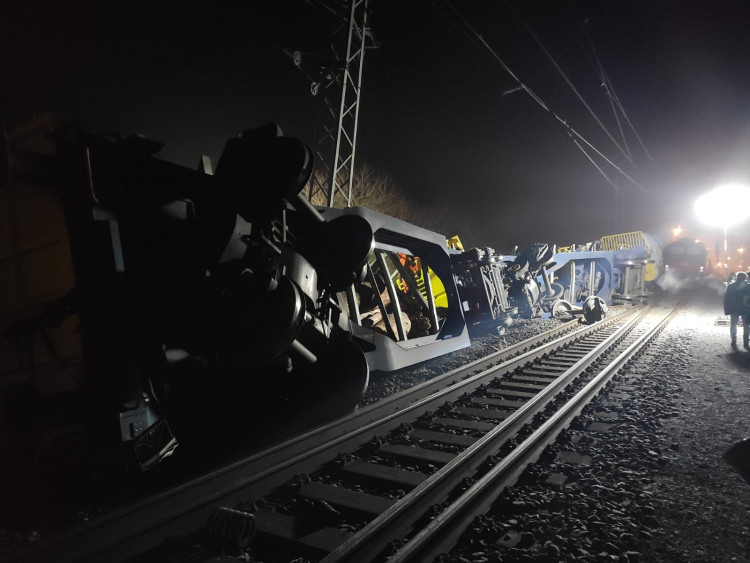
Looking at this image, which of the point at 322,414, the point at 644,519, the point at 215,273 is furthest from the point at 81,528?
the point at 644,519

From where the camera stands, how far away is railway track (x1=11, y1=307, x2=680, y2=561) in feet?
7.30

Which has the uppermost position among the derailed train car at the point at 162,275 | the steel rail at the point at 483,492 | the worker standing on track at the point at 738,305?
the derailed train car at the point at 162,275

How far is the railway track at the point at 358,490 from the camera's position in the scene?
7.30 ft

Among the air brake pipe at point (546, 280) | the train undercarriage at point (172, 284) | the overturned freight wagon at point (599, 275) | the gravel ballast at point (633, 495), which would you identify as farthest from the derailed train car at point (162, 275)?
the overturned freight wagon at point (599, 275)

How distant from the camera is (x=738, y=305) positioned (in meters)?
8.68

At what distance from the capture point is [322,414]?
13.1 ft

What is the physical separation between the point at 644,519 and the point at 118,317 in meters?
3.54

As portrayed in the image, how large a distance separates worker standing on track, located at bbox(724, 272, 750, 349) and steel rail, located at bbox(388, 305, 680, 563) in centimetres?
604

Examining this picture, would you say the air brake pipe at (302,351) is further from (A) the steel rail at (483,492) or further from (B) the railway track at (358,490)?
(A) the steel rail at (483,492)

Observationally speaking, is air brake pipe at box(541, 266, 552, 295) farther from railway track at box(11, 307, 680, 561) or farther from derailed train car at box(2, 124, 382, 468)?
derailed train car at box(2, 124, 382, 468)

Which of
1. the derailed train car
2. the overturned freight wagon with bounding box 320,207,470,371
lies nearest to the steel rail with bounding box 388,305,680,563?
the derailed train car

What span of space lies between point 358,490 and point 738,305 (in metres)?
9.51

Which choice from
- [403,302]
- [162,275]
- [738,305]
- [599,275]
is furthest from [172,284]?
[599,275]

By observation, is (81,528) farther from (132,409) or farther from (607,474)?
(607,474)
